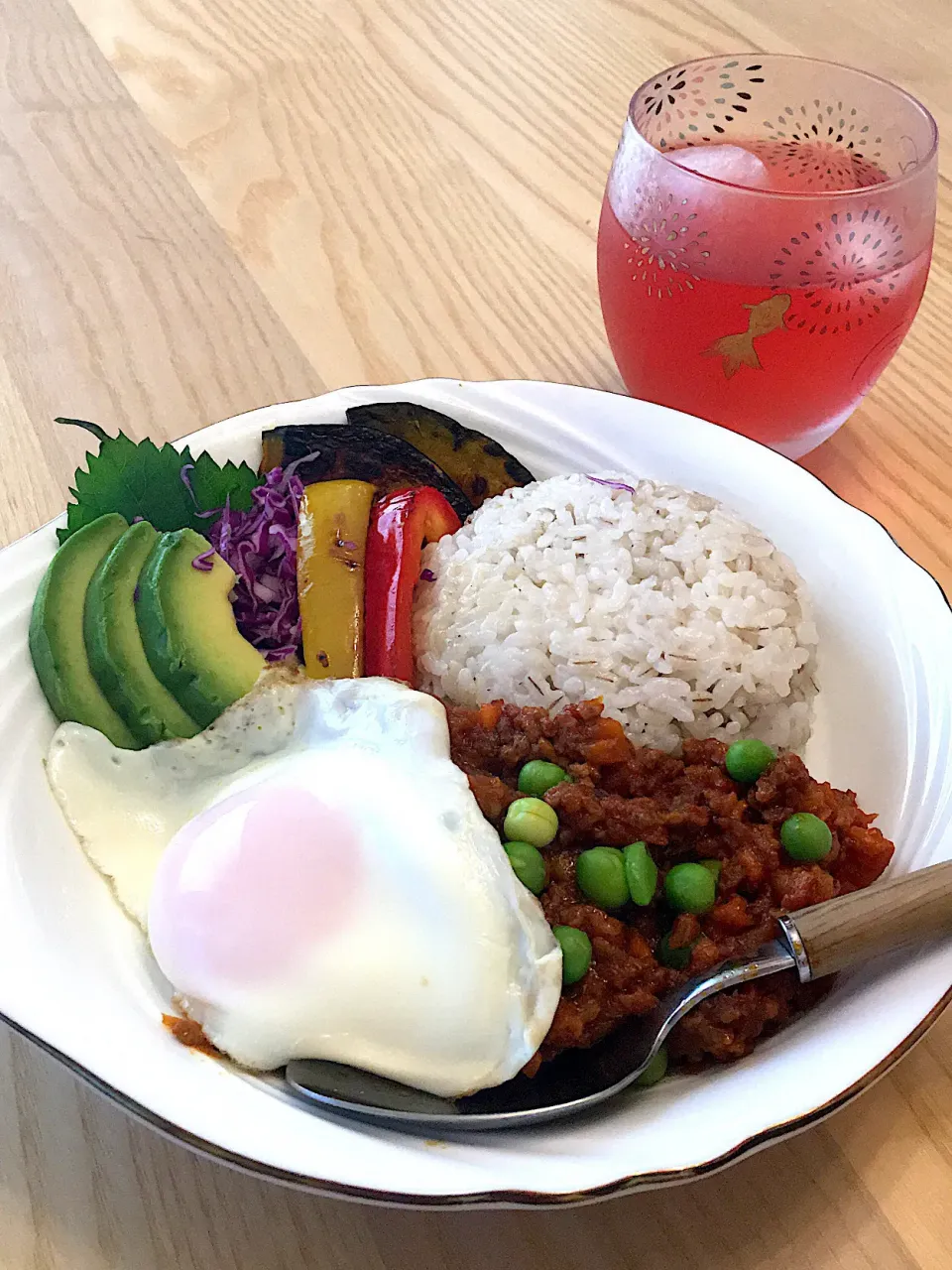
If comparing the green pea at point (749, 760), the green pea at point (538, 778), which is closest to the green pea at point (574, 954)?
the green pea at point (538, 778)

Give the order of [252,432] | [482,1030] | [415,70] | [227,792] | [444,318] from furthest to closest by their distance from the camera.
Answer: [415,70] → [444,318] → [252,432] → [227,792] → [482,1030]

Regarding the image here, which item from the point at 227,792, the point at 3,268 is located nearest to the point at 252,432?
the point at 227,792

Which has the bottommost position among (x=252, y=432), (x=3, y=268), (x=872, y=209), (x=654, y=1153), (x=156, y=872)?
(x=3, y=268)

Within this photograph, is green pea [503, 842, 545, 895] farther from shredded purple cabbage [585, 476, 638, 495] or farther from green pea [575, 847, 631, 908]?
shredded purple cabbage [585, 476, 638, 495]

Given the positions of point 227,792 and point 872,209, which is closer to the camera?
point 227,792

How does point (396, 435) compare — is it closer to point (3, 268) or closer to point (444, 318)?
point (444, 318)

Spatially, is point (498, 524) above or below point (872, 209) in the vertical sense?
below

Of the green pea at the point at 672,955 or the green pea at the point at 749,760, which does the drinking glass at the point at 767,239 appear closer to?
the green pea at the point at 749,760
